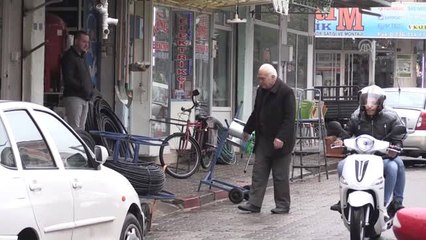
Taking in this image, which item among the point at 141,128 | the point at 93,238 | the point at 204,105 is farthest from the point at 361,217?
Answer: the point at 204,105

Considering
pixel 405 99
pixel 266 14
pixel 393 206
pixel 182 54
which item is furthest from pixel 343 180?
pixel 266 14

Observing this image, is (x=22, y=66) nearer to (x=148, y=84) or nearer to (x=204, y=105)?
(x=148, y=84)

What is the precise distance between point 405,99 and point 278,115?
7.75 metres

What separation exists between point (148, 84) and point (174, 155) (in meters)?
1.49

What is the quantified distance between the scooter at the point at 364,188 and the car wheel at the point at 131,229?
2092mm

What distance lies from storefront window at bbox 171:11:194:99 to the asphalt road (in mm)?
3868

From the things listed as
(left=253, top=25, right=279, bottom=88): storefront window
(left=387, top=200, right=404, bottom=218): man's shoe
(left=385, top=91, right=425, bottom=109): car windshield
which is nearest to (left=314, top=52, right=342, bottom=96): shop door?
(left=253, top=25, right=279, bottom=88): storefront window

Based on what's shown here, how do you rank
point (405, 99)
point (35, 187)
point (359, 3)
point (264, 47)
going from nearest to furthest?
point (35, 187) → point (405, 99) → point (359, 3) → point (264, 47)

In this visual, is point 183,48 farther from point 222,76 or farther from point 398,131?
point 398,131

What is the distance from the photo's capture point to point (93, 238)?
645 cm

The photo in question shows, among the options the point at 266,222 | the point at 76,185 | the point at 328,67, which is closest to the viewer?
the point at 76,185

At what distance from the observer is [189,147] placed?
14547 millimetres

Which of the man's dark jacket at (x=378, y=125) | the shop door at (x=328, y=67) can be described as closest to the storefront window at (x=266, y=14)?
the man's dark jacket at (x=378, y=125)

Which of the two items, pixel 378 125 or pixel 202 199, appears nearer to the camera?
pixel 378 125
